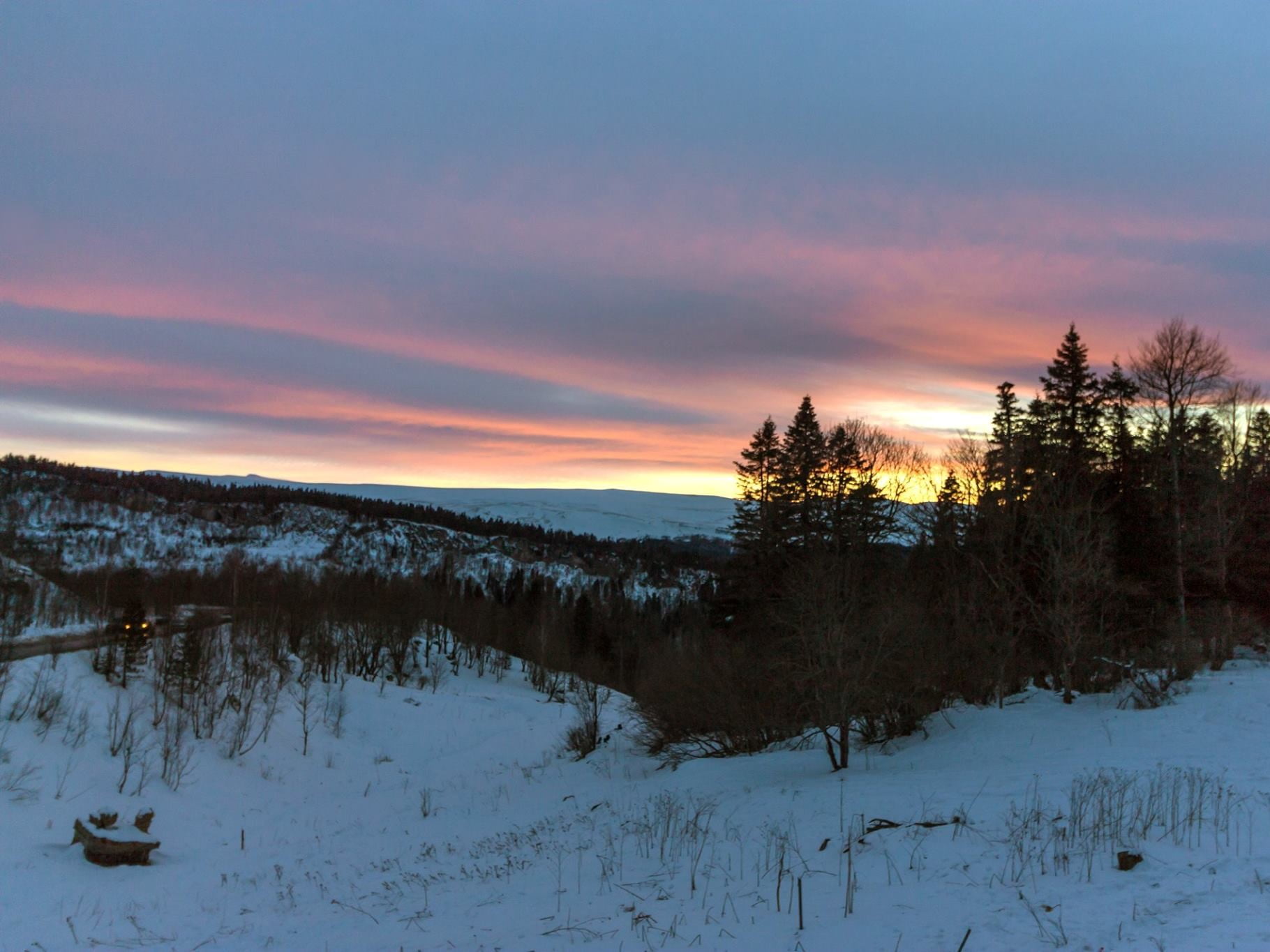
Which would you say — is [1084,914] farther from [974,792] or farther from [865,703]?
[865,703]

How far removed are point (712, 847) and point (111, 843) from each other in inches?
547

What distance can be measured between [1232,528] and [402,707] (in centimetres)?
4693

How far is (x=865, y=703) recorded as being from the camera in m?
23.5

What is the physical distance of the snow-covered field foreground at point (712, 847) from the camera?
8930 mm

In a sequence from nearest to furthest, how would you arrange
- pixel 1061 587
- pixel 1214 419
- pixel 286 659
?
pixel 1061 587
pixel 1214 419
pixel 286 659

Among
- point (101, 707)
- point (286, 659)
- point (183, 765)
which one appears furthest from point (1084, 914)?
point (286, 659)

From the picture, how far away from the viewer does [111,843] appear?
57.7 feet

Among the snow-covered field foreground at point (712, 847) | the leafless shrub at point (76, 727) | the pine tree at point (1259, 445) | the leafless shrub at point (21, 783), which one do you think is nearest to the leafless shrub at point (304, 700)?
the snow-covered field foreground at point (712, 847)

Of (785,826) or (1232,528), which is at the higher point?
(1232,528)

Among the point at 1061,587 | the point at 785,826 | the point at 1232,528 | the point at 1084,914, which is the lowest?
the point at 785,826

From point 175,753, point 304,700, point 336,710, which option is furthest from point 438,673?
point 175,753

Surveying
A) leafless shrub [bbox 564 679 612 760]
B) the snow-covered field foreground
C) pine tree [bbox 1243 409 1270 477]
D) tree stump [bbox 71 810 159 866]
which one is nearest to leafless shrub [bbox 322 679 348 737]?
the snow-covered field foreground

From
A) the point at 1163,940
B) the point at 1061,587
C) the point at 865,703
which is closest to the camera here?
the point at 1163,940

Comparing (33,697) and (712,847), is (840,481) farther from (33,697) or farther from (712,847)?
(33,697)
